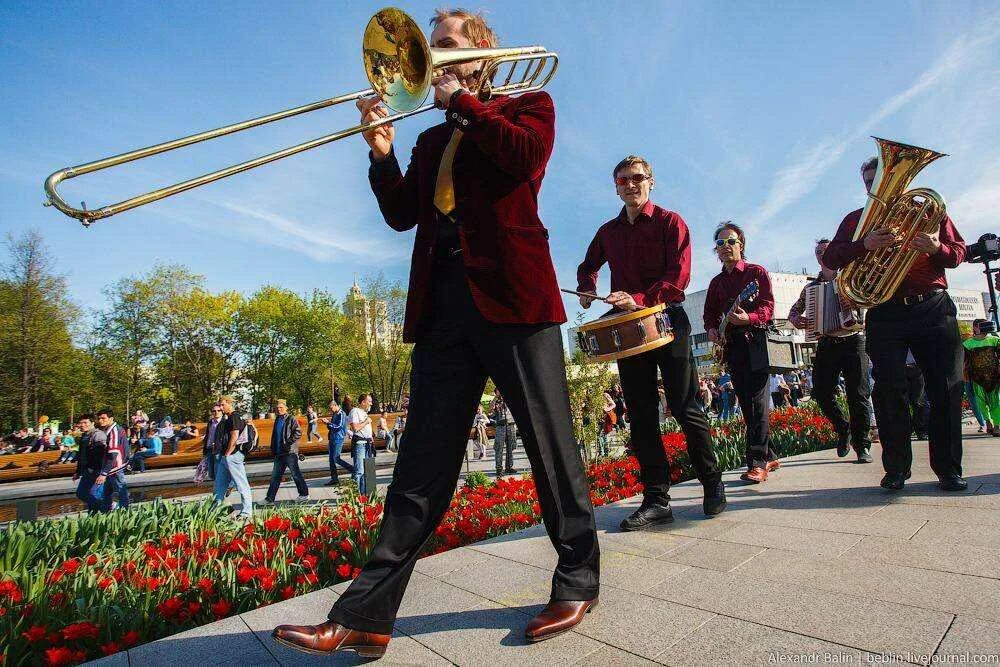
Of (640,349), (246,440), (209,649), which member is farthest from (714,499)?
(246,440)

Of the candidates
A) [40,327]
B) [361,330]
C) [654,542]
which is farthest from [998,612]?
[361,330]

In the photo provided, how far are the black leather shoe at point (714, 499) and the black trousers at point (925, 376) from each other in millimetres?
1219

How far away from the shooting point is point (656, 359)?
3.80 meters

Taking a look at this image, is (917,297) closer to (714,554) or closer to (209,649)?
(714,554)

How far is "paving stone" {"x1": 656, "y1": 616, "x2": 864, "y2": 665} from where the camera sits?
5.81 feet

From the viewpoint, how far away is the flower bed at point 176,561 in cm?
269

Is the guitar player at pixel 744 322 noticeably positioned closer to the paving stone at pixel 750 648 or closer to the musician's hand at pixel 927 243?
the musician's hand at pixel 927 243

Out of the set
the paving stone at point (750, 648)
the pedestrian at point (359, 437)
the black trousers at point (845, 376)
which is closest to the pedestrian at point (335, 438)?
the pedestrian at point (359, 437)

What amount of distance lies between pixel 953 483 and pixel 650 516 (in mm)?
2001

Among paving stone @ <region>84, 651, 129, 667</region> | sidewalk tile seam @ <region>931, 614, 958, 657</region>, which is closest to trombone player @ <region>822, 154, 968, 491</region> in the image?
sidewalk tile seam @ <region>931, 614, 958, 657</region>

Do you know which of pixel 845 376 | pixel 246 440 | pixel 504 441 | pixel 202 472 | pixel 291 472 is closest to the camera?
pixel 845 376

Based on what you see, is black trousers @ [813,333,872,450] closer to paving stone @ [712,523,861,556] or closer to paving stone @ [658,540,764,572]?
paving stone @ [712,523,861,556]

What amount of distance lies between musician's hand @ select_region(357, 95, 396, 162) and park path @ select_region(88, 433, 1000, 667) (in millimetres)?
1976

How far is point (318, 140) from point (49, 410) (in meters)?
47.6
